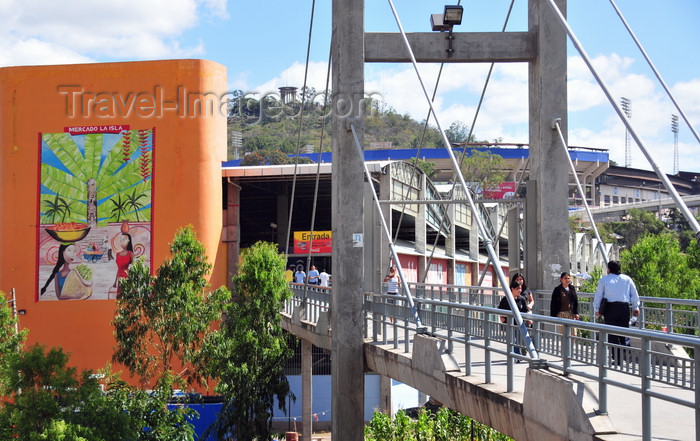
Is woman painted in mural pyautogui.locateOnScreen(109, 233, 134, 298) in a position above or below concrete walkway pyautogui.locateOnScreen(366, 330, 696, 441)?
above

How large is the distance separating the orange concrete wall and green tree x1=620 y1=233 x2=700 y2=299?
19.6 meters

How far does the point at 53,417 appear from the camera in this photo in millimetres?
22781

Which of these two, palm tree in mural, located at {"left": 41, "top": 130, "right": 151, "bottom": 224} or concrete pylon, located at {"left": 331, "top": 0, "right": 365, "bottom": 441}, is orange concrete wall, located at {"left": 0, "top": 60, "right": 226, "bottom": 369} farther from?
concrete pylon, located at {"left": 331, "top": 0, "right": 365, "bottom": 441}

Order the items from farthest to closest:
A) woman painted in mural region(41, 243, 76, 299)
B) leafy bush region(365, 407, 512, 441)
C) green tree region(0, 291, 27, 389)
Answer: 1. woman painted in mural region(41, 243, 76, 299)
2. green tree region(0, 291, 27, 389)
3. leafy bush region(365, 407, 512, 441)

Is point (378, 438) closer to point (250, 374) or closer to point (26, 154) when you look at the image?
point (250, 374)

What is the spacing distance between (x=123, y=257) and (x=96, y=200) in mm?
2819

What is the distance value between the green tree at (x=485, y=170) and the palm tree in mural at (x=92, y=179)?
2135 inches

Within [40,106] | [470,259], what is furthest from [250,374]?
[470,259]

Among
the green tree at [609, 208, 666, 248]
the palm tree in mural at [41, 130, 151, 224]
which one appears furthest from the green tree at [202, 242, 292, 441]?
the green tree at [609, 208, 666, 248]

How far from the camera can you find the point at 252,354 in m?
29.7

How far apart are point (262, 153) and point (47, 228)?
7469 centimetres

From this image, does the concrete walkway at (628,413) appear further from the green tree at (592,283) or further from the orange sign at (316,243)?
the orange sign at (316,243)

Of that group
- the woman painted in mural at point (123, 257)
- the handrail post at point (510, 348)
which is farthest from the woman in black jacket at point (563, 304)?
the woman painted in mural at point (123, 257)

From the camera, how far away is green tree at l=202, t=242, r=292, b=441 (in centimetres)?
2958
